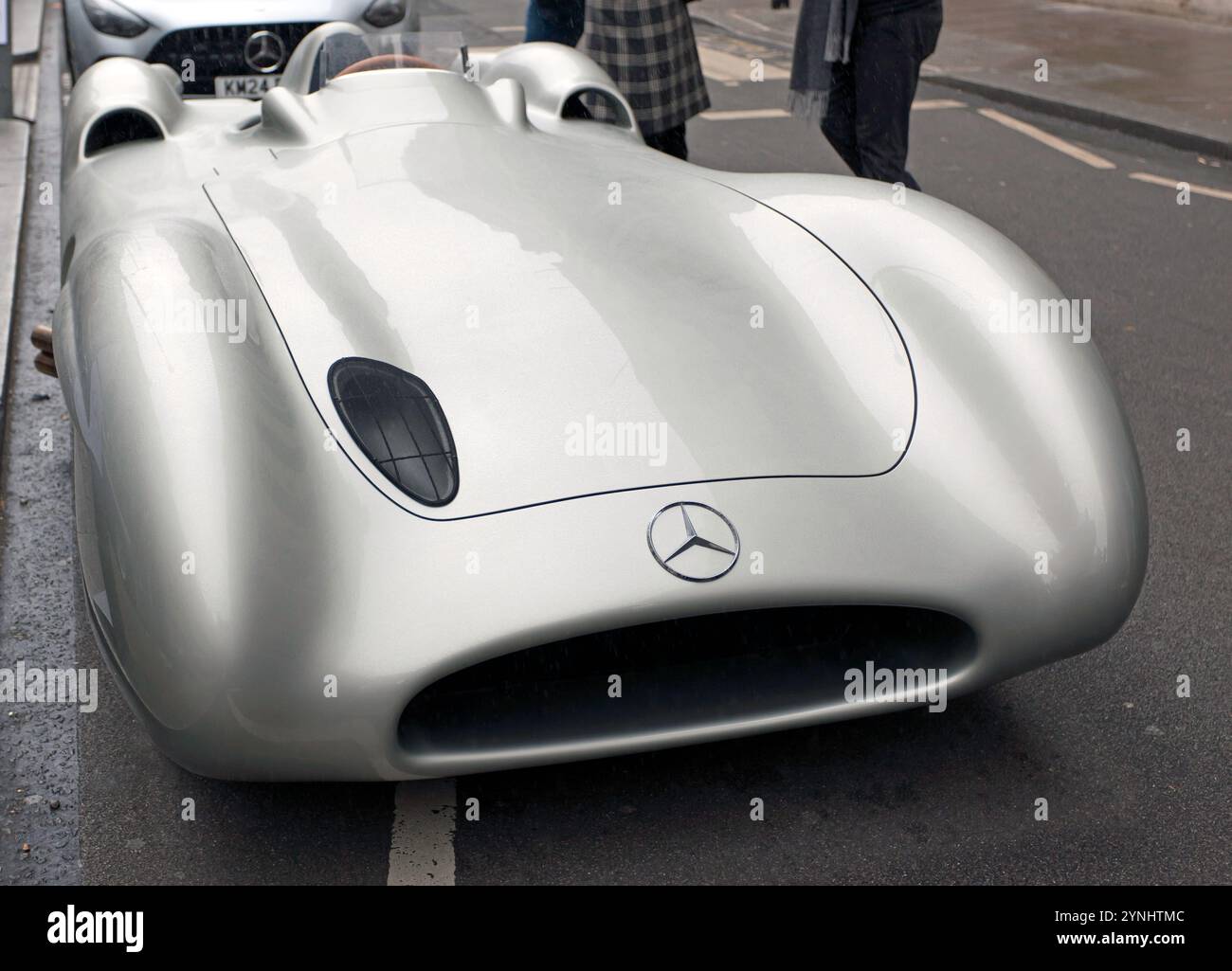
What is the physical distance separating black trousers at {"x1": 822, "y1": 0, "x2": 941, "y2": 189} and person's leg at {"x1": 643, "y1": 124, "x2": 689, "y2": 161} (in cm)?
56

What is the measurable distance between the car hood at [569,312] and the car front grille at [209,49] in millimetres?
3940

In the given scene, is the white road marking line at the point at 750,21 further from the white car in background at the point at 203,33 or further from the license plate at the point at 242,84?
the license plate at the point at 242,84

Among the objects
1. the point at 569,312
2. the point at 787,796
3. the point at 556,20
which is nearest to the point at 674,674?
the point at 787,796

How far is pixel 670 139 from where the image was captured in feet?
16.7

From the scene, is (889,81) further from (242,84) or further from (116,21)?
(116,21)

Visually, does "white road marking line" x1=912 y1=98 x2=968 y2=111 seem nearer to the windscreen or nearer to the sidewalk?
the sidewalk

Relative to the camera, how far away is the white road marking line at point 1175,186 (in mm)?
6676

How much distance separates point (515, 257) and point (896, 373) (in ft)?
2.65

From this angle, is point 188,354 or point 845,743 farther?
point 845,743

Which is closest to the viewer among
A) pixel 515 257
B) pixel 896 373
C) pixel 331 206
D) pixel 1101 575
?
pixel 1101 575

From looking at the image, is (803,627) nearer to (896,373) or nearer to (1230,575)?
(896,373)

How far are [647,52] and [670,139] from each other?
1.14 feet
